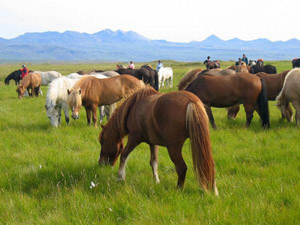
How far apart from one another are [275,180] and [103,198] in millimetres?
2595

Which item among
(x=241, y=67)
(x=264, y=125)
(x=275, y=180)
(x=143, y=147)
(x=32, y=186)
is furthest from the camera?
(x=241, y=67)

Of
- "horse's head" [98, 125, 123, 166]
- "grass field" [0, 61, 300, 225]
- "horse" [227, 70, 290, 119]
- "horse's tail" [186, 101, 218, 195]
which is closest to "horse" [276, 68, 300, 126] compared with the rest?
"grass field" [0, 61, 300, 225]

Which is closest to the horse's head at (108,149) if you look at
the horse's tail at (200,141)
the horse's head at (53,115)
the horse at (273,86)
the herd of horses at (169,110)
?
the herd of horses at (169,110)

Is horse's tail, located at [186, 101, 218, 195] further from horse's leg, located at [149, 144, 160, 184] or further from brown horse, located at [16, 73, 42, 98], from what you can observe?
brown horse, located at [16, 73, 42, 98]

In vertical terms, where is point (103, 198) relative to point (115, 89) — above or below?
below

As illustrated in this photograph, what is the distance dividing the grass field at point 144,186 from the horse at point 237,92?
121 cm

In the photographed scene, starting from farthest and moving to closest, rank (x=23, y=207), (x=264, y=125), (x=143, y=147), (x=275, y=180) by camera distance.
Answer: (x=264, y=125)
(x=143, y=147)
(x=275, y=180)
(x=23, y=207)

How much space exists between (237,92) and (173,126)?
16.3 feet

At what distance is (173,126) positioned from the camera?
355 centimetres

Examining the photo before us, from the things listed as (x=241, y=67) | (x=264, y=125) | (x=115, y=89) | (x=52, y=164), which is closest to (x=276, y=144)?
(x=264, y=125)

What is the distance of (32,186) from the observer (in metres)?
4.30

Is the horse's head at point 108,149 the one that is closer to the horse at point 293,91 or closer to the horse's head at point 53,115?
the horse's head at point 53,115

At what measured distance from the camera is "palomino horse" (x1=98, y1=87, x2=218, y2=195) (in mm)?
3430

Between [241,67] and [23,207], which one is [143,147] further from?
[241,67]
